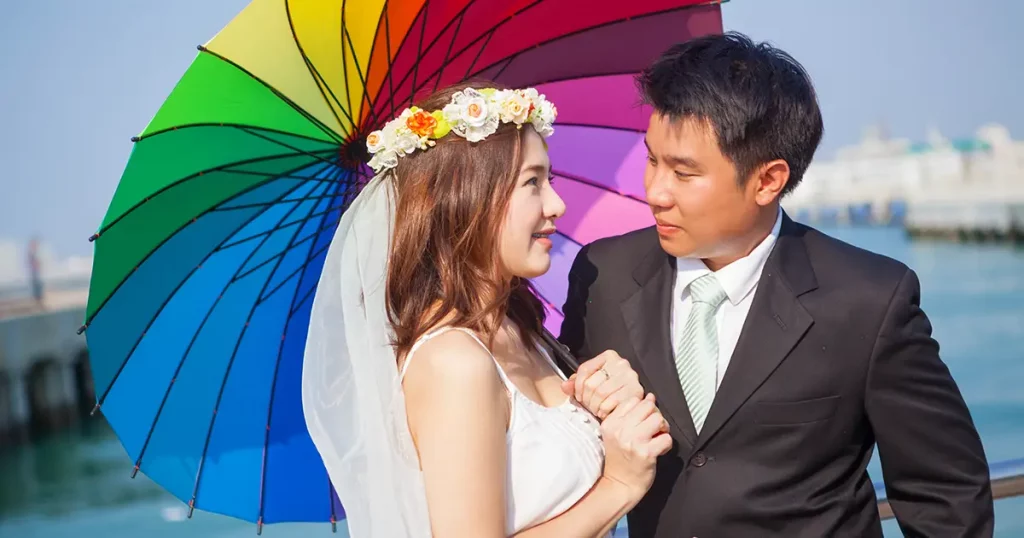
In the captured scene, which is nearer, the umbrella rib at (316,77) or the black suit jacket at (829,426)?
the black suit jacket at (829,426)

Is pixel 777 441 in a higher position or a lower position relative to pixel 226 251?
lower

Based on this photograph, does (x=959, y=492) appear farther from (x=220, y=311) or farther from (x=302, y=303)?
(x=220, y=311)

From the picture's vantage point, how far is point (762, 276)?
6.64ft

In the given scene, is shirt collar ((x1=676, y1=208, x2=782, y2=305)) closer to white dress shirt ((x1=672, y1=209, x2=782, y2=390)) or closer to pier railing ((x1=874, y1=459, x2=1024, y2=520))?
white dress shirt ((x1=672, y1=209, x2=782, y2=390))

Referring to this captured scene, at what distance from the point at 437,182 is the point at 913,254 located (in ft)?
158

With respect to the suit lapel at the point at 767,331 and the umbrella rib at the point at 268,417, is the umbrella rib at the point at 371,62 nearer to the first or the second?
the umbrella rib at the point at 268,417

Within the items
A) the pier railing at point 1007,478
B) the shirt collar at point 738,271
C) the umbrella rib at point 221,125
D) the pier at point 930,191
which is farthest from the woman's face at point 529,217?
the pier at point 930,191

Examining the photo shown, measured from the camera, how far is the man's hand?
1863mm

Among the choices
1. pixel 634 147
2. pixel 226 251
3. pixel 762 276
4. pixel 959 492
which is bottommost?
pixel 959 492

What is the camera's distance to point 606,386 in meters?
1.86

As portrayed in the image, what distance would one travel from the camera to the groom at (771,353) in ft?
6.22

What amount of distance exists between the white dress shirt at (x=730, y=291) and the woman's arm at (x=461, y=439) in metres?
0.46

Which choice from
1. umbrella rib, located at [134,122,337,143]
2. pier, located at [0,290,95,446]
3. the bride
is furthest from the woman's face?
pier, located at [0,290,95,446]

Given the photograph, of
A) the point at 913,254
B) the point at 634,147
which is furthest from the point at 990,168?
the point at 634,147
